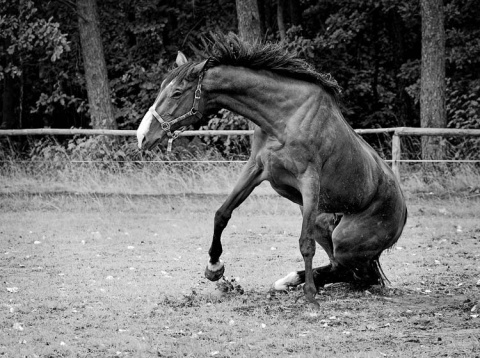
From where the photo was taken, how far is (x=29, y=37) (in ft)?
56.3

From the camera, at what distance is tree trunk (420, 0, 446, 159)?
15.5 meters

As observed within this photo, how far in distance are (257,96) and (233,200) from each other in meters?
0.91

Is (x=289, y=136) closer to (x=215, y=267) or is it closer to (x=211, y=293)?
(x=215, y=267)

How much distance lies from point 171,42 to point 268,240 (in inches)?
468

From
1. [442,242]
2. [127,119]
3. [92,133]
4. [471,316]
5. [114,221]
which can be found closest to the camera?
[471,316]

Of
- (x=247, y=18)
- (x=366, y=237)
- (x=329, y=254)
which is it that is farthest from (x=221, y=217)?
(x=247, y=18)

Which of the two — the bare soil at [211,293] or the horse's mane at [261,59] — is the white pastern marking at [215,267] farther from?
the horse's mane at [261,59]

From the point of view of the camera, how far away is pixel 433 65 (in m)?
15.5

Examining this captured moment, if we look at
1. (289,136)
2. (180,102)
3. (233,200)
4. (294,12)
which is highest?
(294,12)

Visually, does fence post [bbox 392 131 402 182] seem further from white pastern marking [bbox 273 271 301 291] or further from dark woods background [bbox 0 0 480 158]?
white pastern marking [bbox 273 271 301 291]

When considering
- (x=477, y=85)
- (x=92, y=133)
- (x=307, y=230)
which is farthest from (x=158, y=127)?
(x=477, y=85)

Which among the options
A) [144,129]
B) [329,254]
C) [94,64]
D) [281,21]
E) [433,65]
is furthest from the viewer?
[281,21]

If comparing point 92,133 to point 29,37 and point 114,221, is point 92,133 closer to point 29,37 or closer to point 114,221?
point 114,221

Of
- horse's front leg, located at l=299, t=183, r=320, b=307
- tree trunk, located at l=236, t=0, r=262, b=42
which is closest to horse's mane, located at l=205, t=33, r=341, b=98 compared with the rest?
horse's front leg, located at l=299, t=183, r=320, b=307
